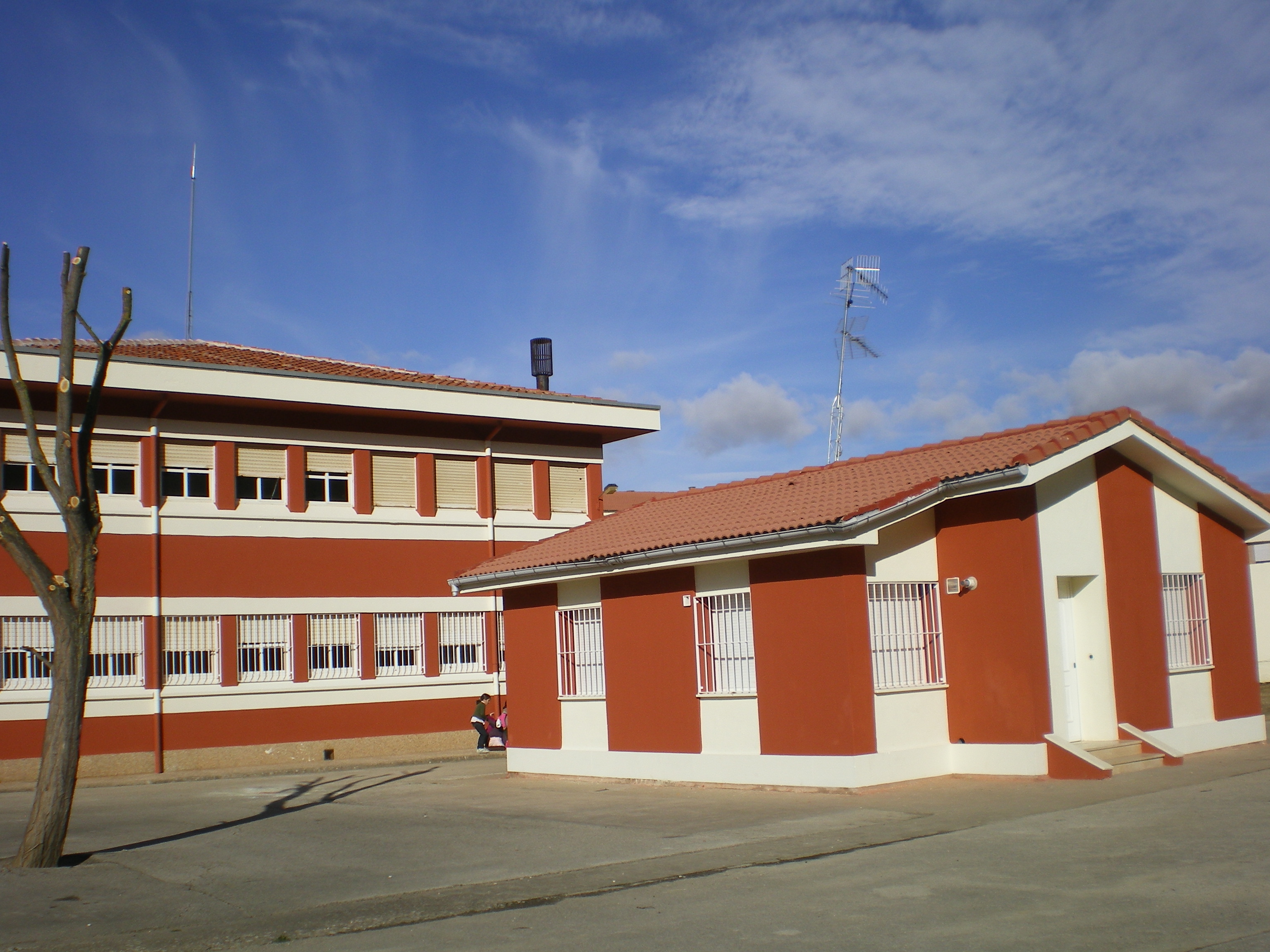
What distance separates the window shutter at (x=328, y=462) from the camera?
22641 millimetres

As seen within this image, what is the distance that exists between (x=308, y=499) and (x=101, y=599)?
166 inches

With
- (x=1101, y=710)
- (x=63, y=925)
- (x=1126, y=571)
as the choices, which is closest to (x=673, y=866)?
(x=63, y=925)

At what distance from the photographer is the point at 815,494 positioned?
1509 cm

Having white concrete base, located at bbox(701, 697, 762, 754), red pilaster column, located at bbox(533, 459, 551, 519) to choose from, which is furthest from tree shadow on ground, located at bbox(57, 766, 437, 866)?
red pilaster column, located at bbox(533, 459, 551, 519)

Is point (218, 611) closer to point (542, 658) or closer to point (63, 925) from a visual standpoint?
point (542, 658)

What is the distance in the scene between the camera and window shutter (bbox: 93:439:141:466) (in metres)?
20.5

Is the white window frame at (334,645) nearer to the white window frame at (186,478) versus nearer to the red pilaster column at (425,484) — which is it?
the red pilaster column at (425,484)

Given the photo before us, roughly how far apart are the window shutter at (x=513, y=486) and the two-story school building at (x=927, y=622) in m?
8.10

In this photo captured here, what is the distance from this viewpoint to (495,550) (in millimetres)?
24516

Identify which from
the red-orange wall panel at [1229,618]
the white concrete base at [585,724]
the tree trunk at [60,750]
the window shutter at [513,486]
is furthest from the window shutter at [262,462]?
the red-orange wall panel at [1229,618]

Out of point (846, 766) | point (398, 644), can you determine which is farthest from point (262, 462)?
point (846, 766)

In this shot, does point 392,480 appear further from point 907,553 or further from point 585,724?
point 907,553

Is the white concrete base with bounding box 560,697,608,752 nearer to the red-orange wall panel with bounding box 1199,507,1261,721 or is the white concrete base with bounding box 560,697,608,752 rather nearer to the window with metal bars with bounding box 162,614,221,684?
the window with metal bars with bounding box 162,614,221,684

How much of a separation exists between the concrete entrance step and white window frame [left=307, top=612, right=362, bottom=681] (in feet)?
45.6
